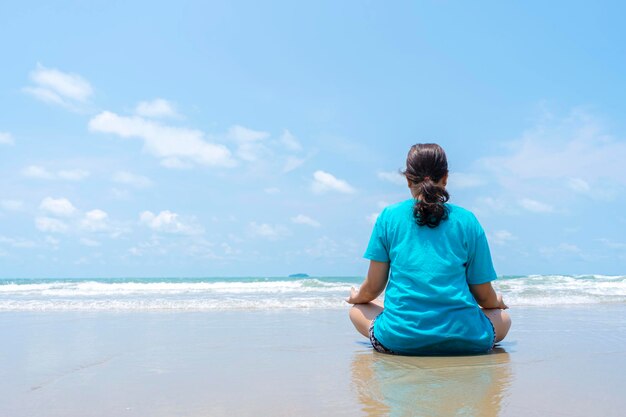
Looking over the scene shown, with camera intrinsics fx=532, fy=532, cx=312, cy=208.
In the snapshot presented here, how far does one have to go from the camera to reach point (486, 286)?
3.37m

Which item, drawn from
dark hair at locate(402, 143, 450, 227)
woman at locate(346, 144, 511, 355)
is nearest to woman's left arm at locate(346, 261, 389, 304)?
woman at locate(346, 144, 511, 355)

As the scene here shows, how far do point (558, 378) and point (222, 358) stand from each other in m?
2.14

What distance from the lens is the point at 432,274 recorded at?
3174mm

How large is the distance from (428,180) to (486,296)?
34.4 inches

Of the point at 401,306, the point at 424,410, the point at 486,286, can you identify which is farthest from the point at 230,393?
the point at 486,286

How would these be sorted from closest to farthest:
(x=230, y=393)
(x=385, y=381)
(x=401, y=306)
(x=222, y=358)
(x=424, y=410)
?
1. (x=424, y=410)
2. (x=230, y=393)
3. (x=385, y=381)
4. (x=401, y=306)
5. (x=222, y=358)

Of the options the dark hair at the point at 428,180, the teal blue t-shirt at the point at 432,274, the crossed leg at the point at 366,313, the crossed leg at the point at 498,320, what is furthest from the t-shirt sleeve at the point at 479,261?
the crossed leg at the point at 366,313

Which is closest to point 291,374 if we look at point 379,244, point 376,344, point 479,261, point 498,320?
point 376,344

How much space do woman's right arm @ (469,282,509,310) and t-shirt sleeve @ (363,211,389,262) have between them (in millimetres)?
597

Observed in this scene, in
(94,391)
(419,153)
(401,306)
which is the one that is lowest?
(94,391)

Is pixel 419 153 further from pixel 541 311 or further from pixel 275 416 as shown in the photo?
pixel 541 311

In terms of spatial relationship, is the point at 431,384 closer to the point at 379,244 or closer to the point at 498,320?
the point at 379,244

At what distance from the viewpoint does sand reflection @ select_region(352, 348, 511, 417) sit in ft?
7.38

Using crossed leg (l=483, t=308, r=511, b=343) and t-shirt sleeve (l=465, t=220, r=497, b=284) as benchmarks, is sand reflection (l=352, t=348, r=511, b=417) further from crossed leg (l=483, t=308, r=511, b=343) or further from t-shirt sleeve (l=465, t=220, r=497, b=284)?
t-shirt sleeve (l=465, t=220, r=497, b=284)
